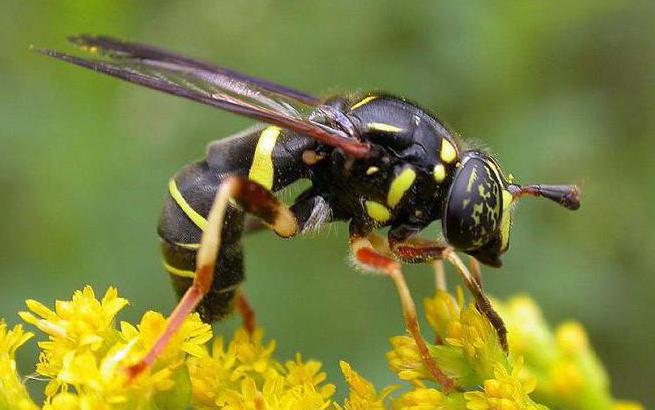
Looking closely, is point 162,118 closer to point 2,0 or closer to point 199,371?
point 2,0

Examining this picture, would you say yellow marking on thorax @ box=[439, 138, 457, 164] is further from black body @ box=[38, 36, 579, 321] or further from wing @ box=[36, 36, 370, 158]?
wing @ box=[36, 36, 370, 158]

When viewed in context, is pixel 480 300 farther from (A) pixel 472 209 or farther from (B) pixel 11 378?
(B) pixel 11 378

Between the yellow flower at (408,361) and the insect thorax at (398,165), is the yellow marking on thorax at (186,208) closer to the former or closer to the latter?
the insect thorax at (398,165)

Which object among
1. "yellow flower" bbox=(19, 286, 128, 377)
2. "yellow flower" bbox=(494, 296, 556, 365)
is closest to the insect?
"yellow flower" bbox=(19, 286, 128, 377)

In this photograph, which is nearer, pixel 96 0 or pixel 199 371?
pixel 199 371

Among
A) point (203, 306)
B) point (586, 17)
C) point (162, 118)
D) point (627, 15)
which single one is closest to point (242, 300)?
point (203, 306)

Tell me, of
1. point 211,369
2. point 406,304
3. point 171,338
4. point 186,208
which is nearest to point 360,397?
point 406,304

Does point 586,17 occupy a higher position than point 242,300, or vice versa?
point 586,17
